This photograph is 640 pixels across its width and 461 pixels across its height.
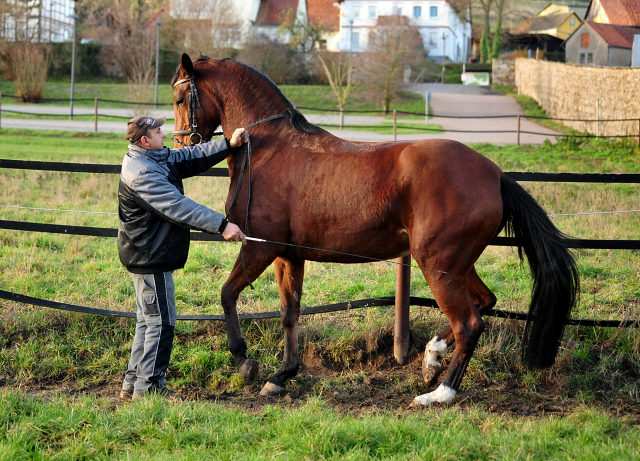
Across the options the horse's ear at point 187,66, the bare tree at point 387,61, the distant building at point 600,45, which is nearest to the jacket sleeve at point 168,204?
the horse's ear at point 187,66

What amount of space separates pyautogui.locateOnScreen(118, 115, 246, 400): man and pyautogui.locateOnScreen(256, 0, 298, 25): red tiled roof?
6042 centimetres

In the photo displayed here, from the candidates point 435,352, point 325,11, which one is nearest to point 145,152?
point 435,352

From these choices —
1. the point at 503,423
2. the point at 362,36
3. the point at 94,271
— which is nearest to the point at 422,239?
the point at 503,423

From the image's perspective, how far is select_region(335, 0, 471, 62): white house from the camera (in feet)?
210

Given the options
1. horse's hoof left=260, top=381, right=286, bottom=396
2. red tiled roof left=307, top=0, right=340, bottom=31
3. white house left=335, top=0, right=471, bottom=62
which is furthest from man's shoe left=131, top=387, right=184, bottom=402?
red tiled roof left=307, top=0, right=340, bottom=31

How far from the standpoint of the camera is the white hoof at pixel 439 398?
4145 millimetres

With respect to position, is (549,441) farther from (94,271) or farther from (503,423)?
(94,271)

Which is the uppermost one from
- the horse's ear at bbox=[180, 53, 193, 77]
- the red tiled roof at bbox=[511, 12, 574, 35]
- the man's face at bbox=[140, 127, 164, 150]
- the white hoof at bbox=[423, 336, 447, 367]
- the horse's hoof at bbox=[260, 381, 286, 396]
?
the red tiled roof at bbox=[511, 12, 574, 35]

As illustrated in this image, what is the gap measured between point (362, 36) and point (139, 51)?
29809 millimetres

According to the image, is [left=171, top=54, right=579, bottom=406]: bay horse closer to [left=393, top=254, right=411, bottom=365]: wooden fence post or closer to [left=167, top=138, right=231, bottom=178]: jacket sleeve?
[left=167, top=138, right=231, bottom=178]: jacket sleeve

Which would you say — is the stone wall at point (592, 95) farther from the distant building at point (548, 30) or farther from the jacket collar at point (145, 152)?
the distant building at point (548, 30)

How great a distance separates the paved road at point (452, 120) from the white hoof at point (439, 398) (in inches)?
544

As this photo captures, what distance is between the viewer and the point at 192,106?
459cm

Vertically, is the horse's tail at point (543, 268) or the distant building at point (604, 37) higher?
the distant building at point (604, 37)
